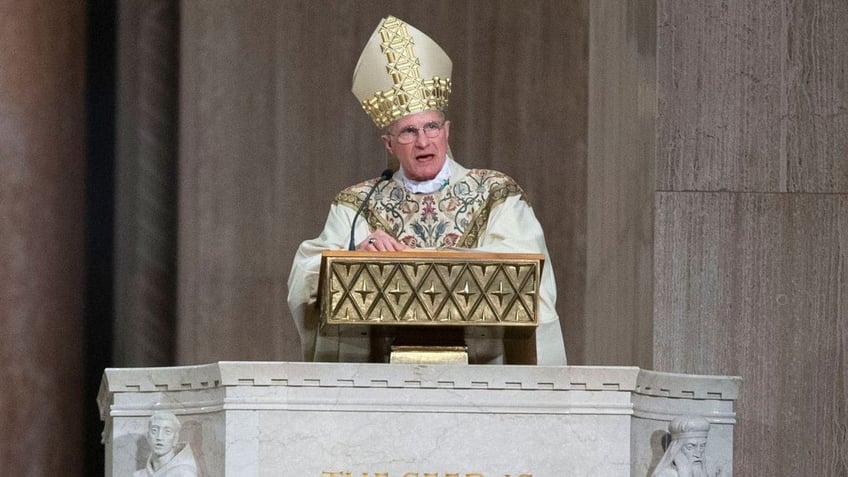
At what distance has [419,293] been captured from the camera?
→ 18.0 feet

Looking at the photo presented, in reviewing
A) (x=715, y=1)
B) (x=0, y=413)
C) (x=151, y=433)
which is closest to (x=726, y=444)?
(x=151, y=433)

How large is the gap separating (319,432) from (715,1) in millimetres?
3020

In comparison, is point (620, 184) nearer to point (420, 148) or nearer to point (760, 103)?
point (760, 103)

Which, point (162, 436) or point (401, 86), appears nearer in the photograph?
point (162, 436)

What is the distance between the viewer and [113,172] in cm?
847

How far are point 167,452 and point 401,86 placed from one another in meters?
1.54

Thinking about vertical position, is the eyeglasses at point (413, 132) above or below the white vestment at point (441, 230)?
above

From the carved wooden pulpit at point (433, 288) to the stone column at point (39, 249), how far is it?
8.96ft

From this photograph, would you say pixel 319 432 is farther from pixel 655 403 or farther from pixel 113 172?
pixel 113 172

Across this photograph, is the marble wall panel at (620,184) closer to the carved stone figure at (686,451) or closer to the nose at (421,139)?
the nose at (421,139)

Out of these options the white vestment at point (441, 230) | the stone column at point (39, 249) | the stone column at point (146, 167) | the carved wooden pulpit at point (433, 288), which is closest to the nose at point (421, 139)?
the white vestment at point (441, 230)

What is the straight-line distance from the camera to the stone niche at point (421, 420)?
209 inches

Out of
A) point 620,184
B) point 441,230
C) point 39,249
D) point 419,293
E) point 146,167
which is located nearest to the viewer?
point 419,293

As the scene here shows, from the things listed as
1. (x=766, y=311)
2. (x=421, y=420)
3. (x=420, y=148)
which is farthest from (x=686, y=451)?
(x=766, y=311)
